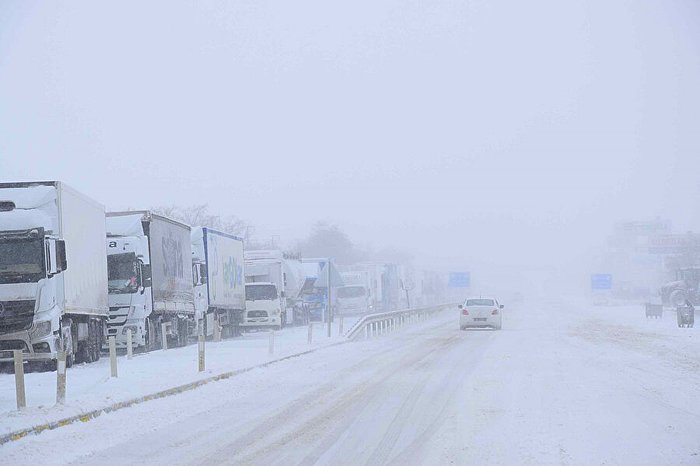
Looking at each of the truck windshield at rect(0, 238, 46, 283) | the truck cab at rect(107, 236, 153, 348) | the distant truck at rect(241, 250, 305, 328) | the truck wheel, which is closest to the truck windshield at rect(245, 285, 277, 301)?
the distant truck at rect(241, 250, 305, 328)

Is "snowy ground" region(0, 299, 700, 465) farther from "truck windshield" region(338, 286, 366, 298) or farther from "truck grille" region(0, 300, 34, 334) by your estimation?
"truck windshield" region(338, 286, 366, 298)

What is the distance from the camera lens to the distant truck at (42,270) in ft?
67.7

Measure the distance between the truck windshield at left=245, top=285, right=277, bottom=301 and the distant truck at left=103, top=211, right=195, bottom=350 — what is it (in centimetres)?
1425

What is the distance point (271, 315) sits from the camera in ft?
153

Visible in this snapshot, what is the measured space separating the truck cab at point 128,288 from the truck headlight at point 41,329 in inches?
281

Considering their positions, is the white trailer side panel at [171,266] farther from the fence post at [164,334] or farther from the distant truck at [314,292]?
the distant truck at [314,292]

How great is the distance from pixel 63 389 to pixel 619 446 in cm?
815

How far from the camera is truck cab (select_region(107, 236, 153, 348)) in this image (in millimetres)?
28203

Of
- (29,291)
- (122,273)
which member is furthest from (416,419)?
(122,273)

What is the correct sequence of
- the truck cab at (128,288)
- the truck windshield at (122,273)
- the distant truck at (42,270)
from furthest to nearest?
1. the truck windshield at (122,273)
2. the truck cab at (128,288)
3. the distant truck at (42,270)

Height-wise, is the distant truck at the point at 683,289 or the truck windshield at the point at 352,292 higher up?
the truck windshield at the point at 352,292

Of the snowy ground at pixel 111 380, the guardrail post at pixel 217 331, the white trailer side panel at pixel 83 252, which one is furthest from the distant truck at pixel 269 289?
the white trailer side panel at pixel 83 252

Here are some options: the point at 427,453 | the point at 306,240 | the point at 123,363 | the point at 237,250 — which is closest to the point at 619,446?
the point at 427,453

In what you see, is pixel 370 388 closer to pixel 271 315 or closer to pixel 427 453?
pixel 427 453
